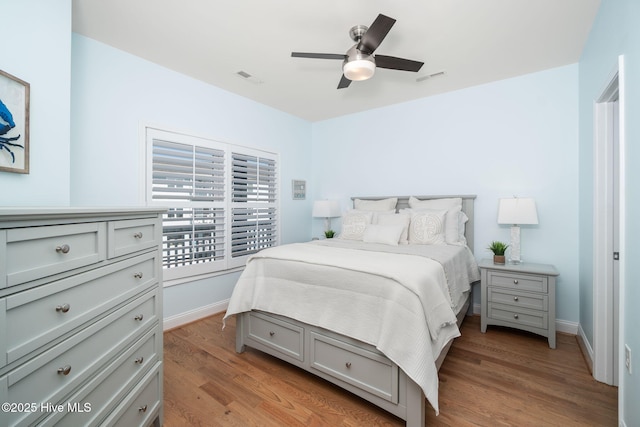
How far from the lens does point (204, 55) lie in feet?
8.91

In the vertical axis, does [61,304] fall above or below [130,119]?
below

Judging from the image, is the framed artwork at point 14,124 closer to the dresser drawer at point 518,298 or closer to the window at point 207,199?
the window at point 207,199

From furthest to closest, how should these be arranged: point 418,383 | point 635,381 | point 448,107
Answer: point 448,107 → point 418,383 → point 635,381

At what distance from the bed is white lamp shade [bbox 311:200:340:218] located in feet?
4.74

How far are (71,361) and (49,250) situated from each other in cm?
43

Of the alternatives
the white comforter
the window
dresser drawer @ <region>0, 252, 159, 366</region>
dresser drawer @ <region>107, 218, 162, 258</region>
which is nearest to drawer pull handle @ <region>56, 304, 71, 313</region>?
dresser drawer @ <region>0, 252, 159, 366</region>

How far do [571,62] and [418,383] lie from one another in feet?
11.4

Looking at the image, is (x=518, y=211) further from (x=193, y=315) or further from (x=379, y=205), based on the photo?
(x=193, y=315)

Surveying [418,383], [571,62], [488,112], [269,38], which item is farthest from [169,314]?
[571,62]

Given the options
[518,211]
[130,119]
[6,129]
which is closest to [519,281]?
[518,211]

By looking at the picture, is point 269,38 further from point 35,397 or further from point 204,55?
point 35,397

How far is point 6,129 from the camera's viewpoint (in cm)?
150

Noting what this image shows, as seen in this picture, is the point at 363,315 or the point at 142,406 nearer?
the point at 142,406

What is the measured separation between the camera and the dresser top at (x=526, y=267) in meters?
2.55
